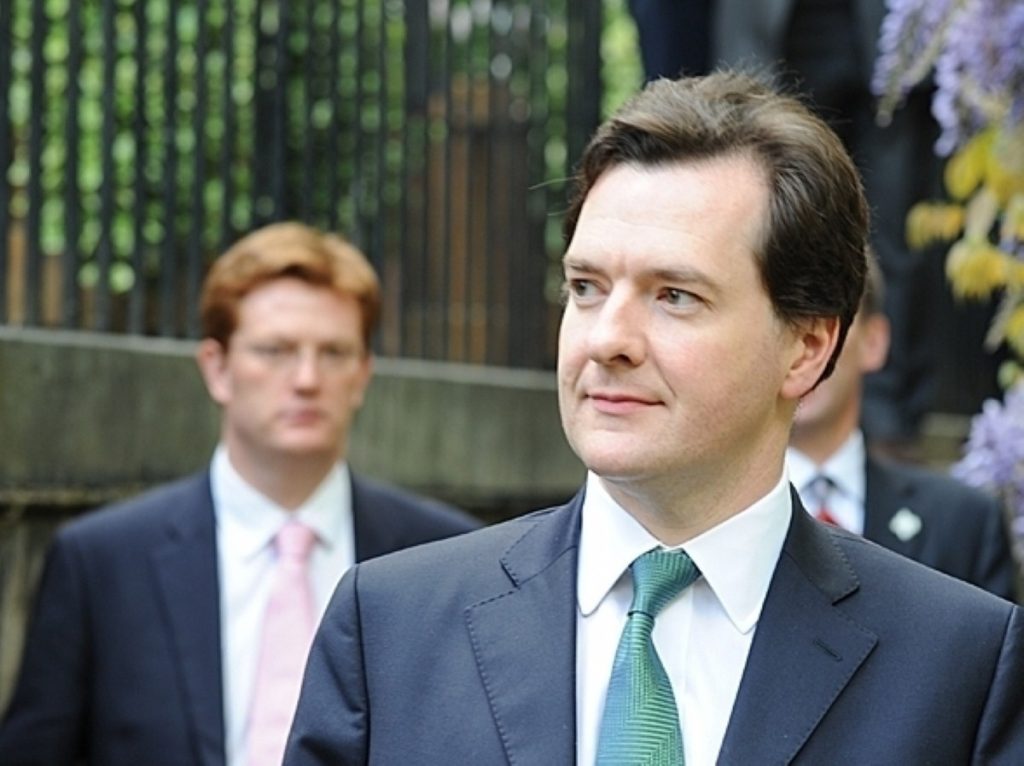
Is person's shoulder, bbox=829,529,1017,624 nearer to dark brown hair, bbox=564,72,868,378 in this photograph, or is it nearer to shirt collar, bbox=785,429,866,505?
dark brown hair, bbox=564,72,868,378

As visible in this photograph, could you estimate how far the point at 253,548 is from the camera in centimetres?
601

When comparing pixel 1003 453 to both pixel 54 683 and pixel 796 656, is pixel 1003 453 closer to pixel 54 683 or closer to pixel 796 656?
pixel 54 683

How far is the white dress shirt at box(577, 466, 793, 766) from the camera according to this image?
3.28 meters

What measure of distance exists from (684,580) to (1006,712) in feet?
1.55

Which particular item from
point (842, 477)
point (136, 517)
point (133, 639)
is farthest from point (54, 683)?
point (842, 477)

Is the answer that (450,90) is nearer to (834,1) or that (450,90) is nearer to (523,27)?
(523,27)

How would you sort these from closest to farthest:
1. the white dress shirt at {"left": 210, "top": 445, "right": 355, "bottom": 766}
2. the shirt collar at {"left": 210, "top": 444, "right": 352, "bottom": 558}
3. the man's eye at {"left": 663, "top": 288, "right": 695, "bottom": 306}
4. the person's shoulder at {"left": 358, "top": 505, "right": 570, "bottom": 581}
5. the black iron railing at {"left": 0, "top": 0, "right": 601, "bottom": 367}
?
the man's eye at {"left": 663, "top": 288, "right": 695, "bottom": 306} < the person's shoulder at {"left": 358, "top": 505, "right": 570, "bottom": 581} < the white dress shirt at {"left": 210, "top": 445, "right": 355, "bottom": 766} < the shirt collar at {"left": 210, "top": 444, "right": 352, "bottom": 558} < the black iron railing at {"left": 0, "top": 0, "right": 601, "bottom": 367}

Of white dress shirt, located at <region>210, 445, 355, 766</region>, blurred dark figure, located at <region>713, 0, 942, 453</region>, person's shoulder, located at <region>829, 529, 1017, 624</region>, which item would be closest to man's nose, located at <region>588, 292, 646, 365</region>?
person's shoulder, located at <region>829, 529, 1017, 624</region>

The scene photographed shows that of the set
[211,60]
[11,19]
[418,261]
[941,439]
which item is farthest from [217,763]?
[941,439]

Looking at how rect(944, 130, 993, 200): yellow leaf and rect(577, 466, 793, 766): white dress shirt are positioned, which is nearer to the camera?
rect(577, 466, 793, 766): white dress shirt

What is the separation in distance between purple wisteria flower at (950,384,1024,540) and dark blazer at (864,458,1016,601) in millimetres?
108

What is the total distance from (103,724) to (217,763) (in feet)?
1.15

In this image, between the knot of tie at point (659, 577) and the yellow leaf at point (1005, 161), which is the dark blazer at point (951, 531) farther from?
the knot of tie at point (659, 577)

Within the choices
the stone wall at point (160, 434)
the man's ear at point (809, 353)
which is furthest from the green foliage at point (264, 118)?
the man's ear at point (809, 353)
